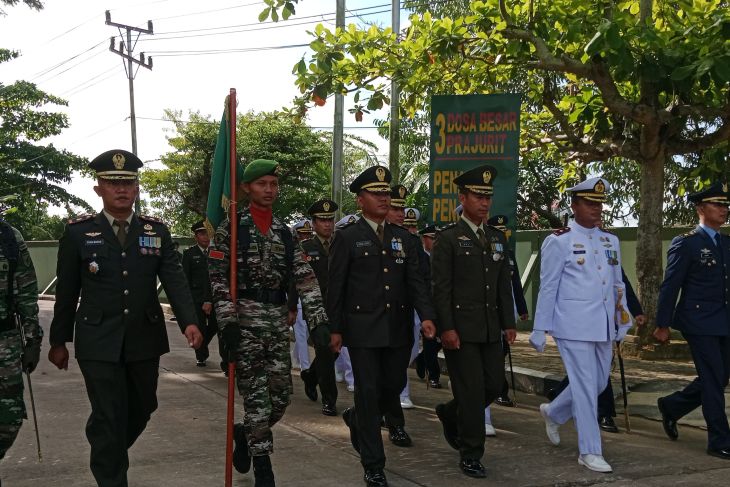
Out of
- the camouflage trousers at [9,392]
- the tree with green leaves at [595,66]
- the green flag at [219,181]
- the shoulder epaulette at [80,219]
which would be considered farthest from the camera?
the tree with green leaves at [595,66]

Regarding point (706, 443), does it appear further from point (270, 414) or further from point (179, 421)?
point (179, 421)

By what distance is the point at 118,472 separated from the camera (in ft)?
15.4

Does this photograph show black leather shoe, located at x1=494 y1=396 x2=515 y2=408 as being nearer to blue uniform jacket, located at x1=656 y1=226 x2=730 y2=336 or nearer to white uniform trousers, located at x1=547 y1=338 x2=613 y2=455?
white uniform trousers, located at x1=547 y1=338 x2=613 y2=455

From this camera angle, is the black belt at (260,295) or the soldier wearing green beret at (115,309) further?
A: the black belt at (260,295)

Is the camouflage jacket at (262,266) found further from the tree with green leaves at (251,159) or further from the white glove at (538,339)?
the tree with green leaves at (251,159)

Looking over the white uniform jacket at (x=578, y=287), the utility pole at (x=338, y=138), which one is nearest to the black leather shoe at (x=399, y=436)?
the white uniform jacket at (x=578, y=287)

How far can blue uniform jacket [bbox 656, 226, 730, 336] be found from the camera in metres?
6.51

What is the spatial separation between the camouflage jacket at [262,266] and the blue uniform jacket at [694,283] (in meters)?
2.97

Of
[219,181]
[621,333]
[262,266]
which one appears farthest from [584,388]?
[219,181]

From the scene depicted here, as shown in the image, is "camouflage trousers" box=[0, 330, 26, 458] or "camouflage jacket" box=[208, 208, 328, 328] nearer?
"camouflage trousers" box=[0, 330, 26, 458]

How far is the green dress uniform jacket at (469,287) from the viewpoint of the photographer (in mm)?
5875

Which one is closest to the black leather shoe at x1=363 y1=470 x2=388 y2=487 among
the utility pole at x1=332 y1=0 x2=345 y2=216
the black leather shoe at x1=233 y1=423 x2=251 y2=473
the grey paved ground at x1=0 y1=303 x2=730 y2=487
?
the grey paved ground at x1=0 y1=303 x2=730 y2=487

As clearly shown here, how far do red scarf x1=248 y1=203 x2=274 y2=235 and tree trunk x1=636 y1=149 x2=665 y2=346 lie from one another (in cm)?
806

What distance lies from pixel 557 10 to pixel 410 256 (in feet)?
19.3
